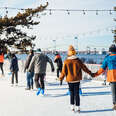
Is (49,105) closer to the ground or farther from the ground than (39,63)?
closer to the ground

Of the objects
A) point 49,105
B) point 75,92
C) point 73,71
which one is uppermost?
point 73,71

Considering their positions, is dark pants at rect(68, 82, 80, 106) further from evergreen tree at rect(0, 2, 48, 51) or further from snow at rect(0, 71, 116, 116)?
evergreen tree at rect(0, 2, 48, 51)

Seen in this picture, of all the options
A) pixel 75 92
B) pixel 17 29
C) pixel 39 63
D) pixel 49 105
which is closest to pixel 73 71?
pixel 75 92

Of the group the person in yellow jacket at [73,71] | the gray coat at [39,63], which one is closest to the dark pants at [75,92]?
the person in yellow jacket at [73,71]

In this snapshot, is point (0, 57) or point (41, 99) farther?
point (0, 57)

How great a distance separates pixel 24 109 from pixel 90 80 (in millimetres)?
5875

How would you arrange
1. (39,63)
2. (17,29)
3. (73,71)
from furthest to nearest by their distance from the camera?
(17,29), (39,63), (73,71)

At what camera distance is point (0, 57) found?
40.2 ft

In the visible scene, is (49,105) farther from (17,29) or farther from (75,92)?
(17,29)

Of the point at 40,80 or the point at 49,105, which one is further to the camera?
the point at 40,80

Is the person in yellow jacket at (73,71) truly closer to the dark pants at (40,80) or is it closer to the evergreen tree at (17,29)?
the dark pants at (40,80)

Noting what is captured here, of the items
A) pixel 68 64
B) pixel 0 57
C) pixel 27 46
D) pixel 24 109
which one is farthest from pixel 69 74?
pixel 27 46

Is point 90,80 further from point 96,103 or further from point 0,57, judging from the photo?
point 0,57

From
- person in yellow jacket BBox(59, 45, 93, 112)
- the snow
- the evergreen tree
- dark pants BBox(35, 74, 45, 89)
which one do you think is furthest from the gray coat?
the evergreen tree
